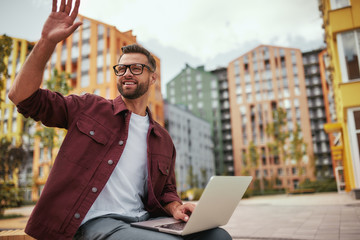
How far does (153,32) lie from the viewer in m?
4.52

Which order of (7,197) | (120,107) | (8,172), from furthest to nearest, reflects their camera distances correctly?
(8,172) → (7,197) → (120,107)

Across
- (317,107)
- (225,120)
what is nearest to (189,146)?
(225,120)

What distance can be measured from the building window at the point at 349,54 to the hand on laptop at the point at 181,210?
13339 mm

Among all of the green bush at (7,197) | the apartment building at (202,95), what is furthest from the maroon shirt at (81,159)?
the apartment building at (202,95)

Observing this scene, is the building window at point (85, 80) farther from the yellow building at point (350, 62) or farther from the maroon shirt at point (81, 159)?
the maroon shirt at point (81, 159)

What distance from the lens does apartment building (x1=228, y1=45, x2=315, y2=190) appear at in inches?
2450

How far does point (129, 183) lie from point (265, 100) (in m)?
65.6

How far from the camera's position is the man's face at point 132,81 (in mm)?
2154

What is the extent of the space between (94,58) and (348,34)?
A: 23.9m

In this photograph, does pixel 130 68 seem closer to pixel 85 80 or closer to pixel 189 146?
pixel 85 80

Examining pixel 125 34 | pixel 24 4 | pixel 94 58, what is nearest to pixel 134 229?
pixel 125 34

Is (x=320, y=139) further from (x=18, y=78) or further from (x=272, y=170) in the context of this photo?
A: (x=18, y=78)

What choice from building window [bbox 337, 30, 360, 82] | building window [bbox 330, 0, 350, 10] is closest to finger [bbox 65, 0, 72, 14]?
building window [bbox 337, 30, 360, 82]

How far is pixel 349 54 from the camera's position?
13.6 m
